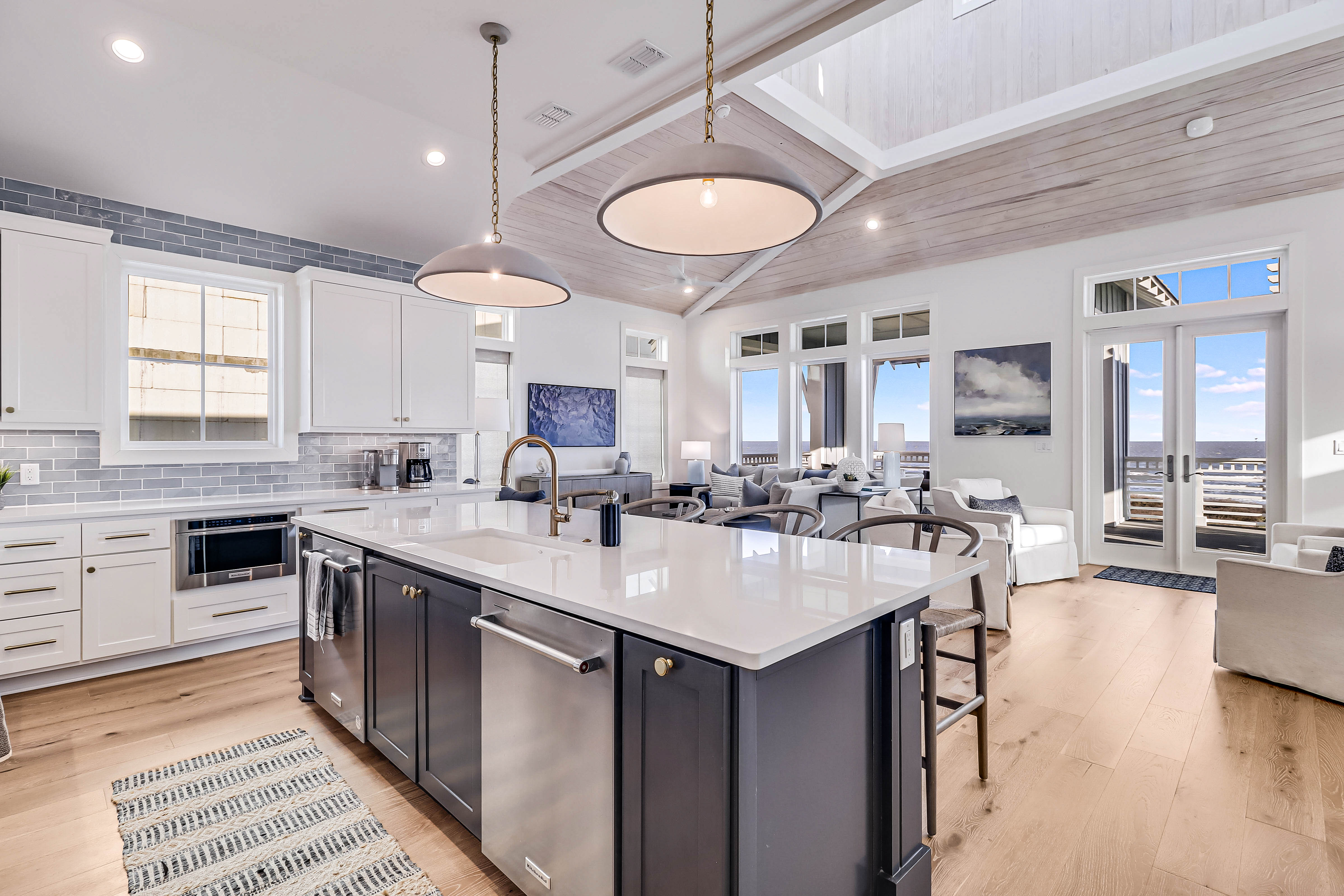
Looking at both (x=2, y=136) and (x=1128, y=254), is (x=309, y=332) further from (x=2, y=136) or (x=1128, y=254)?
(x=1128, y=254)

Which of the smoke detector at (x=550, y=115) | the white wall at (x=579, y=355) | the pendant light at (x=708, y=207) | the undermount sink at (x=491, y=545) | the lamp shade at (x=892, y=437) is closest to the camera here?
the pendant light at (x=708, y=207)

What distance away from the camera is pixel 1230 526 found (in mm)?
5195

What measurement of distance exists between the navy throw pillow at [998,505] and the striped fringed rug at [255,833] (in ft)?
A: 15.7

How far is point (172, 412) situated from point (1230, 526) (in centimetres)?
797

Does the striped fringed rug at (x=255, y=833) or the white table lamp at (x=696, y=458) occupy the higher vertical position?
the white table lamp at (x=696, y=458)

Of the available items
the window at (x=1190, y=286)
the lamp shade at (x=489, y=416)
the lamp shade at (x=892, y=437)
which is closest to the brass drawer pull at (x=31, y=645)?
the lamp shade at (x=489, y=416)

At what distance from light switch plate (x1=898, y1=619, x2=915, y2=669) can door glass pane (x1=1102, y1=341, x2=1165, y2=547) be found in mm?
5450

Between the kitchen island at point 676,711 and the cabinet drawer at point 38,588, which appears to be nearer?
the kitchen island at point 676,711

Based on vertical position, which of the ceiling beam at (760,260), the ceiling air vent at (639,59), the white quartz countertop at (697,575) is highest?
the ceiling beam at (760,260)

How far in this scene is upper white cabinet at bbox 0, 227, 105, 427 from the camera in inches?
123

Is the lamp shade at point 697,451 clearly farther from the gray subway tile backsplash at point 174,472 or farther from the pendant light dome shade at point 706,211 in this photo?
the pendant light dome shade at point 706,211

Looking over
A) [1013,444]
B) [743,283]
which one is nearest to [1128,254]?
[1013,444]

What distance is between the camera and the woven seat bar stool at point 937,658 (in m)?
1.79

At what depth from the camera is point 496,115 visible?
8.46 ft
